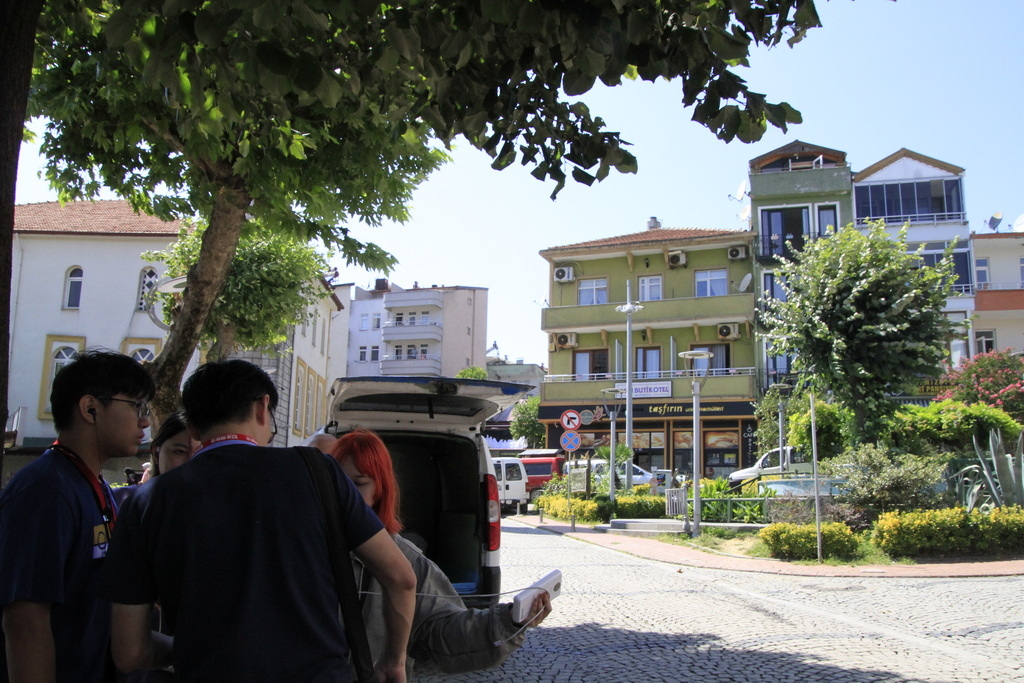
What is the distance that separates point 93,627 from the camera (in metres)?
2.63

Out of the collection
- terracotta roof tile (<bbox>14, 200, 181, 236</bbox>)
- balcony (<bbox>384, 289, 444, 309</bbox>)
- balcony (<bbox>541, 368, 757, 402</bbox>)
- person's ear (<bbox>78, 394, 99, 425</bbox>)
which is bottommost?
person's ear (<bbox>78, 394, 99, 425</bbox>)

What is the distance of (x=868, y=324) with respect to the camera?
69.4ft

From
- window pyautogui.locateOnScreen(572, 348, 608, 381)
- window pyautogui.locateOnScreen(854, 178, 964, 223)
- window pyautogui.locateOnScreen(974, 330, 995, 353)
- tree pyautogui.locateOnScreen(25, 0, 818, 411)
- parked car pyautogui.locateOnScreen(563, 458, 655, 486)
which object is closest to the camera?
tree pyautogui.locateOnScreen(25, 0, 818, 411)

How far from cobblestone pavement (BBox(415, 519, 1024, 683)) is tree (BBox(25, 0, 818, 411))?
3.33 metres

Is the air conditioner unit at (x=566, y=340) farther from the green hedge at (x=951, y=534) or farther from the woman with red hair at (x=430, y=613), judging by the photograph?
the woman with red hair at (x=430, y=613)

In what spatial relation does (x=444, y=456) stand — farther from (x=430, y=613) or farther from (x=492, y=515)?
(x=430, y=613)

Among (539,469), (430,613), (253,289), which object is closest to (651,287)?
(539,469)

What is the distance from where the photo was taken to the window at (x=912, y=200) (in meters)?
40.3

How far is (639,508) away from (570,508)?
2225mm

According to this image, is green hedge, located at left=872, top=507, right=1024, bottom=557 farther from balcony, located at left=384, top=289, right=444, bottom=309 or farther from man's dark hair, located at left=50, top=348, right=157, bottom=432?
balcony, located at left=384, top=289, right=444, bottom=309

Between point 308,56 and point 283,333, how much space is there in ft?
47.8

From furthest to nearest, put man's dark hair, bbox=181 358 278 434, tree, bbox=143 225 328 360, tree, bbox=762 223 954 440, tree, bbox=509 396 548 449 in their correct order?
tree, bbox=509 396 548 449 → tree, bbox=762 223 954 440 → tree, bbox=143 225 328 360 → man's dark hair, bbox=181 358 278 434

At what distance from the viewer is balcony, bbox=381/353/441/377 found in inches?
2940

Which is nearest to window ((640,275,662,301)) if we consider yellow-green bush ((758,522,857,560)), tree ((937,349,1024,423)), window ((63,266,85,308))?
tree ((937,349,1024,423))
